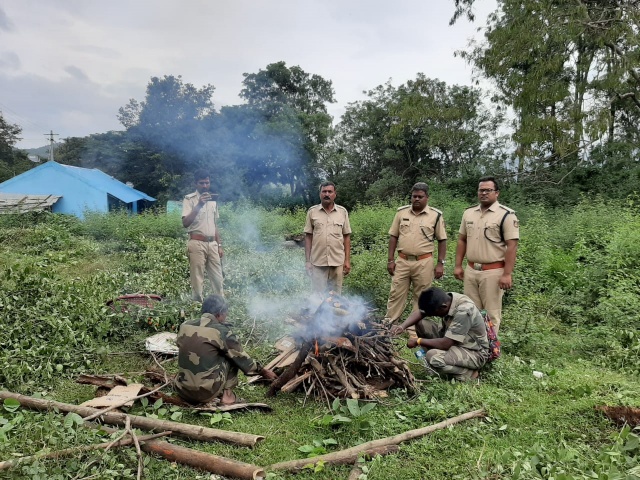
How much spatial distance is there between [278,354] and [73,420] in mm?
2551

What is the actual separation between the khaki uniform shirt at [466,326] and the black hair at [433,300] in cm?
16

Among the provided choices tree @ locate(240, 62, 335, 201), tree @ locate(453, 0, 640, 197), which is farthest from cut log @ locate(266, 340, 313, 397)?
tree @ locate(240, 62, 335, 201)

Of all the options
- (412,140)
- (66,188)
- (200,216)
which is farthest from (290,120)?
(200,216)

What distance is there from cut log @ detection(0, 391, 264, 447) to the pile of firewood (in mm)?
958

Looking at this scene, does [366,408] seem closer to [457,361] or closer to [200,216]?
[457,361]

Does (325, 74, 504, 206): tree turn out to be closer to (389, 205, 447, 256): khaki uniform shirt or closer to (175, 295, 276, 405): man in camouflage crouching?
(389, 205, 447, 256): khaki uniform shirt

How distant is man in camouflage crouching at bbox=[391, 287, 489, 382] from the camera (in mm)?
4473

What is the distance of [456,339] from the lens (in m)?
4.49

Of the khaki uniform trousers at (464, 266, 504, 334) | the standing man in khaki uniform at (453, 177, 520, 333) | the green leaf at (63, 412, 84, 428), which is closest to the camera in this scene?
the green leaf at (63, 412, 84, 428)

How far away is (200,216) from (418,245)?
3404mm

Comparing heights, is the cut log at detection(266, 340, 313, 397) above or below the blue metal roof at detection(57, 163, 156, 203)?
below

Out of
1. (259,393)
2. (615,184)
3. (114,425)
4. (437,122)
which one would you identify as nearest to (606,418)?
(259,393)

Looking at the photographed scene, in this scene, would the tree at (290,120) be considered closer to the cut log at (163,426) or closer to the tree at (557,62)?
the tree at (557,62)

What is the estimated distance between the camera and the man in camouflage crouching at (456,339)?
4.47 m
